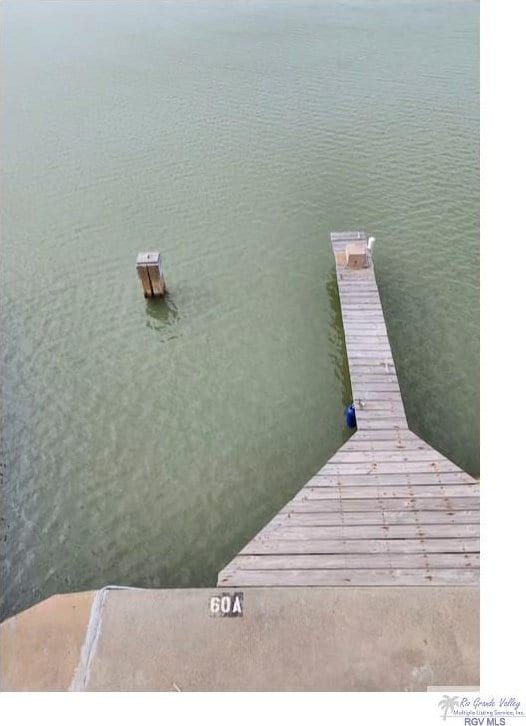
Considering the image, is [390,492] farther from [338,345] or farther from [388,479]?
[338,345]

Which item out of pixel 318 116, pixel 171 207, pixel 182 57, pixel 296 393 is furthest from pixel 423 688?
pixel 182 57

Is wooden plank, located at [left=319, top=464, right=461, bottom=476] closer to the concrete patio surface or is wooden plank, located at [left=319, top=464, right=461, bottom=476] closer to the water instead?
the water

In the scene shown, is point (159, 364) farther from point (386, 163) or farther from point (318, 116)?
point (318, 116)

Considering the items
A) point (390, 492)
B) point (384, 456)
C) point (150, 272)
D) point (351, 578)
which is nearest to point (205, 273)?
point (150, 272)

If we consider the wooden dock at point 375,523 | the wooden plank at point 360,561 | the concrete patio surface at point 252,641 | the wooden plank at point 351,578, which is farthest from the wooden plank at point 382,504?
the concrete patio surface at point 252,641

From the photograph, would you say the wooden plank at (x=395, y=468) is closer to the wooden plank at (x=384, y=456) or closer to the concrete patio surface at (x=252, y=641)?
the wooden plank at (x=384, y=456)

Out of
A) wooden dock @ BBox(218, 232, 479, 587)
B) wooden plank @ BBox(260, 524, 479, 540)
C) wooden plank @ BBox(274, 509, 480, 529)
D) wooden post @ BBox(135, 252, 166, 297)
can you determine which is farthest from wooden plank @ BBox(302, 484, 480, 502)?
wooden post @ BBox(135, 252, 166, 297)

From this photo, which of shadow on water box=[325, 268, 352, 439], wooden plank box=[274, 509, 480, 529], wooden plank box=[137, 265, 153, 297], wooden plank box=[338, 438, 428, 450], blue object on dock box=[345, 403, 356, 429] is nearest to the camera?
wooden plank box=[274, 509, 480, 529]
